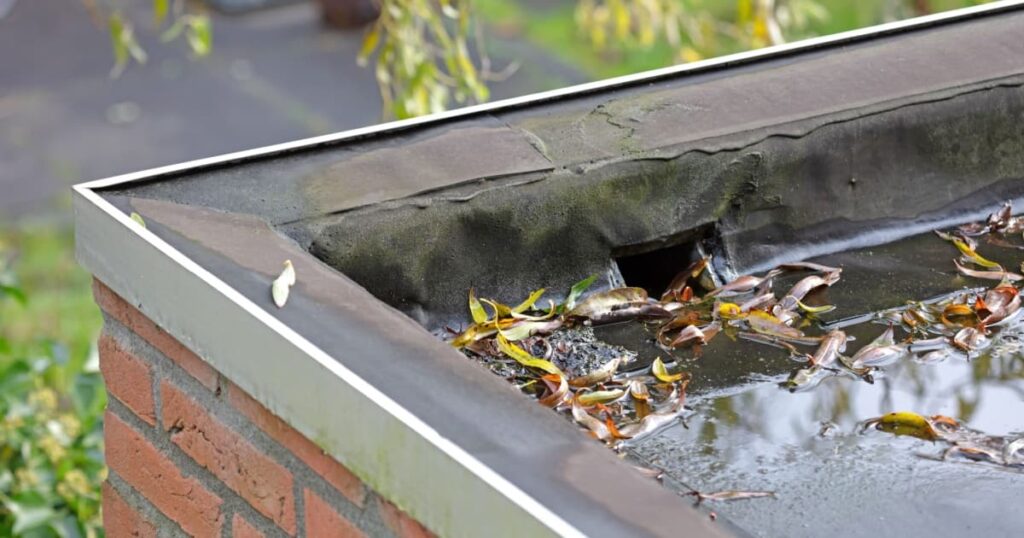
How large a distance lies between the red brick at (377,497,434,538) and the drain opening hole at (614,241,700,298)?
73cm

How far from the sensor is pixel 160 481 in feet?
5.15

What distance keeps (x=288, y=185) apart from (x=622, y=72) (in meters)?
6.84

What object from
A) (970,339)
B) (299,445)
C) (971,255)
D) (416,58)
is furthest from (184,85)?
(299,445)

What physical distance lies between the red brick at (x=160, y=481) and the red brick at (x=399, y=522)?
33 centimetres

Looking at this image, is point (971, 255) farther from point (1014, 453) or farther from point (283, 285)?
point (283, 285)

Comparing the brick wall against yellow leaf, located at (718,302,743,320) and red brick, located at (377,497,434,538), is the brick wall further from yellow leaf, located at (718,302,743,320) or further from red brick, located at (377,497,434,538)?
yellow leaf, located at (718,302,743,320)

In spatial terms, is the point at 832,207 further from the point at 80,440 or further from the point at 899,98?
the point at 80,440

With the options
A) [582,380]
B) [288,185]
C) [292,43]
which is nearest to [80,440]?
[288,185]

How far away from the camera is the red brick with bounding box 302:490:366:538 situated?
1.26 metres

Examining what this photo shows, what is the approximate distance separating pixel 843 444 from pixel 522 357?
369 millimetres

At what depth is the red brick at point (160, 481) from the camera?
1.49m

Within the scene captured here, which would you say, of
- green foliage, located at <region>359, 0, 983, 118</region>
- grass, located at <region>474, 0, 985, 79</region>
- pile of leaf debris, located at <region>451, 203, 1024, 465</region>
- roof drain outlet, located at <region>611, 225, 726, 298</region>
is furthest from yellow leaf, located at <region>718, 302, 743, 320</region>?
grass, located at <region>474, 0, 985, 79</region>

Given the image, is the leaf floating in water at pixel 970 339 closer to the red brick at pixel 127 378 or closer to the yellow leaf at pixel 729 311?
the yellow leaf at pixel 729 311

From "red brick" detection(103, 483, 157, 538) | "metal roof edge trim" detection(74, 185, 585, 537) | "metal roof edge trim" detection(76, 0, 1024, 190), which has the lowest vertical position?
"red brick" detection(103, 483, 157, 538)
